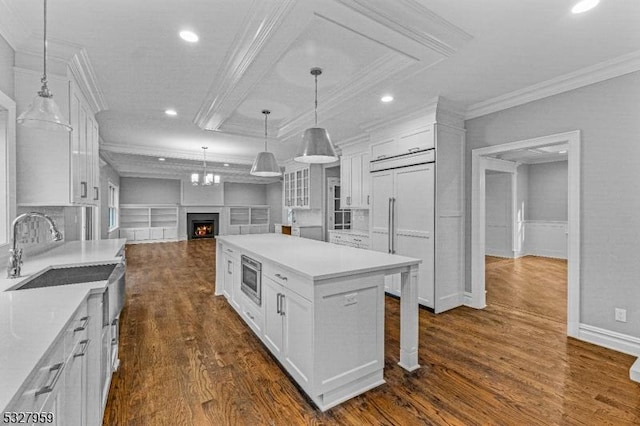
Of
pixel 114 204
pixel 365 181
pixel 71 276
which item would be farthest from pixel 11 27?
pixel 114 204

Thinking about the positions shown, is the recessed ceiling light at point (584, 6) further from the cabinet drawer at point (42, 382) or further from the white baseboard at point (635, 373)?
the cabinet drawer at point (42, 382)

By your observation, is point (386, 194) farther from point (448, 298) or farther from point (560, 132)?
point (560, 132)

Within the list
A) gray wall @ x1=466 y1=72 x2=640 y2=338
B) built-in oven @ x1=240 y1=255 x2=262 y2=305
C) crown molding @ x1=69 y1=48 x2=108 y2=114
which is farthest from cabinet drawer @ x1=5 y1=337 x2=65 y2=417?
gray wall @ x1=466 y1=72 x2=640 y2=338

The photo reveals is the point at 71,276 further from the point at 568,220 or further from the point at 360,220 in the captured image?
the point at 360,220

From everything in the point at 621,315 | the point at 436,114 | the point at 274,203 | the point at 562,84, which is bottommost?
the point at 621,315

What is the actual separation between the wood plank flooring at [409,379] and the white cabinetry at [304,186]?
13.5ft

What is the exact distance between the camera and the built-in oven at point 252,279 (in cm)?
285

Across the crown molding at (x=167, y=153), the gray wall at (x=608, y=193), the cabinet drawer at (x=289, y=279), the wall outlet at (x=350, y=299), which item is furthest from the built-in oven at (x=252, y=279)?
the crown molding at (x=167, y=153)

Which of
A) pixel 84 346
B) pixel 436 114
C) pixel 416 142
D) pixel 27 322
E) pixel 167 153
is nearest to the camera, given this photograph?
pixel 27 322

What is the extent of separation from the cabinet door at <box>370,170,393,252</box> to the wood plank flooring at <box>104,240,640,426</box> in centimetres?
124

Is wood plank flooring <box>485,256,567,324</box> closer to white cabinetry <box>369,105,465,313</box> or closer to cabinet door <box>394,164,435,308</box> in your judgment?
white cabinetry <box>369,105,465,313</box>

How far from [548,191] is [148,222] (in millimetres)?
12631

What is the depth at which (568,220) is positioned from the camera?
2.95 metres

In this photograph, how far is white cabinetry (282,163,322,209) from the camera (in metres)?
7.31
